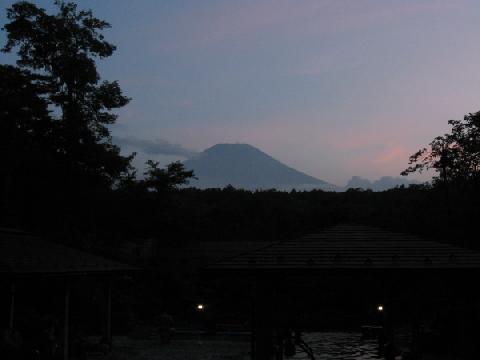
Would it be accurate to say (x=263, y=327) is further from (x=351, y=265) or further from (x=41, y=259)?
(x=41, y=259)

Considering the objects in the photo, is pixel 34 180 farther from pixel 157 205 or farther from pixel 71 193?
pixel 157 205

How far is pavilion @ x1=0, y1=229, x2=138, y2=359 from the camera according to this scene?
13180mm

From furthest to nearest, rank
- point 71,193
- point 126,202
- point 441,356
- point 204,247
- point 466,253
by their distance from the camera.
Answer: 1. point 204,247
2. point 126,202
3. point 71,193
4. point 441,356
5. point 466,253

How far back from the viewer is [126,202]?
34781mm

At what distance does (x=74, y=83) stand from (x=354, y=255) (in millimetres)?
21255

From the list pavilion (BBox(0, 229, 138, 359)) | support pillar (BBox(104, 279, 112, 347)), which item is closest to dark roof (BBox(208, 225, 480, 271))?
pavilion (BBox(0, 229, 138, 359))

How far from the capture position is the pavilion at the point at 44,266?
1318 centimetres

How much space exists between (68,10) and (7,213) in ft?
36.2

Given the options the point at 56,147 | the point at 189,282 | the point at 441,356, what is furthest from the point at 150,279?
the point at 441,356

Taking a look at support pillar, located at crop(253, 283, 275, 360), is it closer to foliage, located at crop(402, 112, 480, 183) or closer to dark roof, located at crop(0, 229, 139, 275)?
dark roof, located at crop(0, 229, 139, 275)

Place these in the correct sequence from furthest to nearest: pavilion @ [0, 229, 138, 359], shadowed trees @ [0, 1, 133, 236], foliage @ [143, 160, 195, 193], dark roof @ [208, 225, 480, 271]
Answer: foliage @ [143, 160, 195, 193] → shadowed trees @ [0, 1, 133, 236] → pavilion @ [0, 229, 138, 359] → dark roof @ [208, 225, 480, 271]

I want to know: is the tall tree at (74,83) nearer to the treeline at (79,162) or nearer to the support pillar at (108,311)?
the treeline at (79,162)

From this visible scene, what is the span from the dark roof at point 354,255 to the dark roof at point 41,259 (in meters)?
4.36

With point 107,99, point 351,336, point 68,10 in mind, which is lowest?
point 351,336
